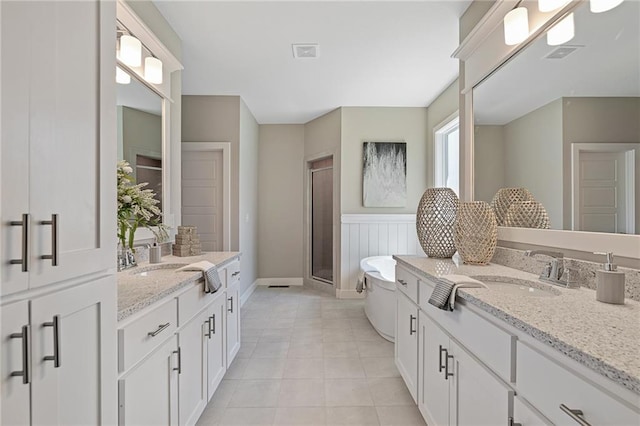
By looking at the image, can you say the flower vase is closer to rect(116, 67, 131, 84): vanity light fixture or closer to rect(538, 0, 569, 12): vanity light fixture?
rect(116, 67, 131, 84): vanity light fixture

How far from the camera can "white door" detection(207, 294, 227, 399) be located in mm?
1891

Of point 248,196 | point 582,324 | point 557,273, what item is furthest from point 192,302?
point 248,196

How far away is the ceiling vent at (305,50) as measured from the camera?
2820 mm

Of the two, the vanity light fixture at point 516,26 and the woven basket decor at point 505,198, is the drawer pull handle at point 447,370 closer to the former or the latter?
the woven basket decor at point 505,198

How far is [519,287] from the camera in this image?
149 cm

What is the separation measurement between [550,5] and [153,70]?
2463 millimetres

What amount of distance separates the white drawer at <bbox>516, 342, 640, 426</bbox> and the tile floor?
4.04 feet

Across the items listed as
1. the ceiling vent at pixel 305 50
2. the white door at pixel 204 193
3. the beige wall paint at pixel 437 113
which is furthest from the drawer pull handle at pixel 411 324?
the white door at pixel 204 193

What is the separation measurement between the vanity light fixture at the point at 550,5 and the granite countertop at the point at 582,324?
1.29m

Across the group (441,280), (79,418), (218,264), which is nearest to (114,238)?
(79,418)

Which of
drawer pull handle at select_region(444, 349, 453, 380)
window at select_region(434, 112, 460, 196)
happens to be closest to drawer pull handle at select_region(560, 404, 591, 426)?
drawer pull handle at select_region(444, 349, 453, 380)

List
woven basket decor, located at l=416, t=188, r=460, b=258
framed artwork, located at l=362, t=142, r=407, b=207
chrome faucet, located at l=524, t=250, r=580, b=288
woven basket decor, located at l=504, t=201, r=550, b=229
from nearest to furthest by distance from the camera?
chrome faucet, located at l=524, t=250, r=580, b=288 < woven basket decor, located at l=504, t=201, r=550, b=229 < woven basket decor, located at l=416, t=188, r=460, b=258 < framed artwork, located at l=362, t=142, r=407, b=207

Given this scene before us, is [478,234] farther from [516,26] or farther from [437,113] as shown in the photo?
[437,113]

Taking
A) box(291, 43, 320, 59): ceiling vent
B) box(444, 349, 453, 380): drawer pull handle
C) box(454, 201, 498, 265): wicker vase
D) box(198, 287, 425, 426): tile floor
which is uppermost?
box(291, 43, 320, 59): ceiling vent
